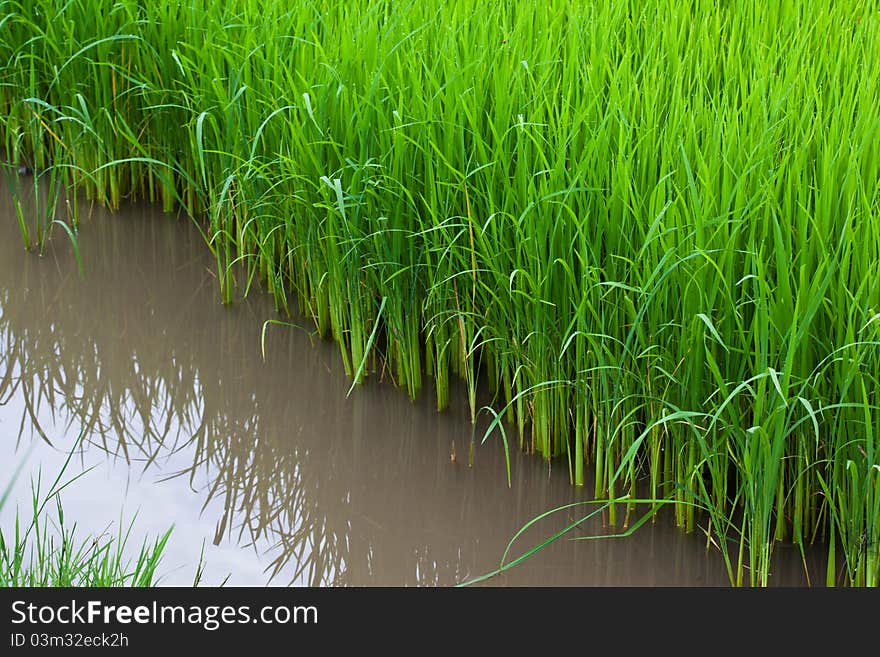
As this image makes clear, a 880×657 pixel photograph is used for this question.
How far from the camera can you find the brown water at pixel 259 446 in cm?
199

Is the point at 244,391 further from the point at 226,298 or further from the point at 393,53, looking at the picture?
the point at 393,53

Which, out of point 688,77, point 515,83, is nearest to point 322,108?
point 515,83

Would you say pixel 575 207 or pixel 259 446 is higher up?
pixel 575 207

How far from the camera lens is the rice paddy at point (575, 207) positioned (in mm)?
1884

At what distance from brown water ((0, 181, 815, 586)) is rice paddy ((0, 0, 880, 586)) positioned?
0.29 ft

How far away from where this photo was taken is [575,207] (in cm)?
215

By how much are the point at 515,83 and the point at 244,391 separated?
93cm

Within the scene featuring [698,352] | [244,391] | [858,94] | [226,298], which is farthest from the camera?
[226,298]

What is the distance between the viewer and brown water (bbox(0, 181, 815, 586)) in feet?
6.53

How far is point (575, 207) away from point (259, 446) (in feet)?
2.77

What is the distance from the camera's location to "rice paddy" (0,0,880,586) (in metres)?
1.88

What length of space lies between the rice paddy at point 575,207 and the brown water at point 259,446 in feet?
0.29

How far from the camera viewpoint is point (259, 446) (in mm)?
2289

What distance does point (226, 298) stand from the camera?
2.75 m
